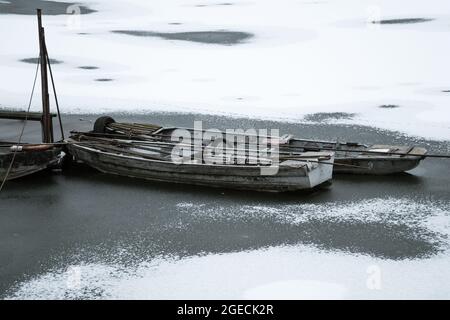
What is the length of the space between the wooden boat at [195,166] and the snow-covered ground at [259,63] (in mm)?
4416

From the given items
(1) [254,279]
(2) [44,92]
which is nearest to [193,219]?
(1) [254,279]

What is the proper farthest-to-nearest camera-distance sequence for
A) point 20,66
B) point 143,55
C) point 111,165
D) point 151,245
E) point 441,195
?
point 143,55
point 20,66
point 111,165
point 441,195
point 151,245

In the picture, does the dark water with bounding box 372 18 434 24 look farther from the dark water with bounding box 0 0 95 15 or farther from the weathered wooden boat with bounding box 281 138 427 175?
the weathered wooden boat with bounding box 281 138 427 175

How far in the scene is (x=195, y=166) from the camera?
1252 cm

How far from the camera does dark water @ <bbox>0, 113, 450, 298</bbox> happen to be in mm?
9773

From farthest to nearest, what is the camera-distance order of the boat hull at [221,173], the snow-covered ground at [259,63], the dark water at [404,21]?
the dark water at [404,21] < the snow-covered ground at [259,63] < the boat hull at [221,173]

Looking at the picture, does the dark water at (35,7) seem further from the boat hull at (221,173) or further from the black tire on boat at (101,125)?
the boat hull at (221,173)

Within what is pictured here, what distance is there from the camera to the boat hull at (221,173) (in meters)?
12.1

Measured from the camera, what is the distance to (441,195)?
476 inches

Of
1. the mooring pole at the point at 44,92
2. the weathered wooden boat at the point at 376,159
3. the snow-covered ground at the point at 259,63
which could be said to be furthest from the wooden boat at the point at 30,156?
the snow-covered ground at the point at 259,63

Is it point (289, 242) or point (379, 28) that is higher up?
point (379, 28)
